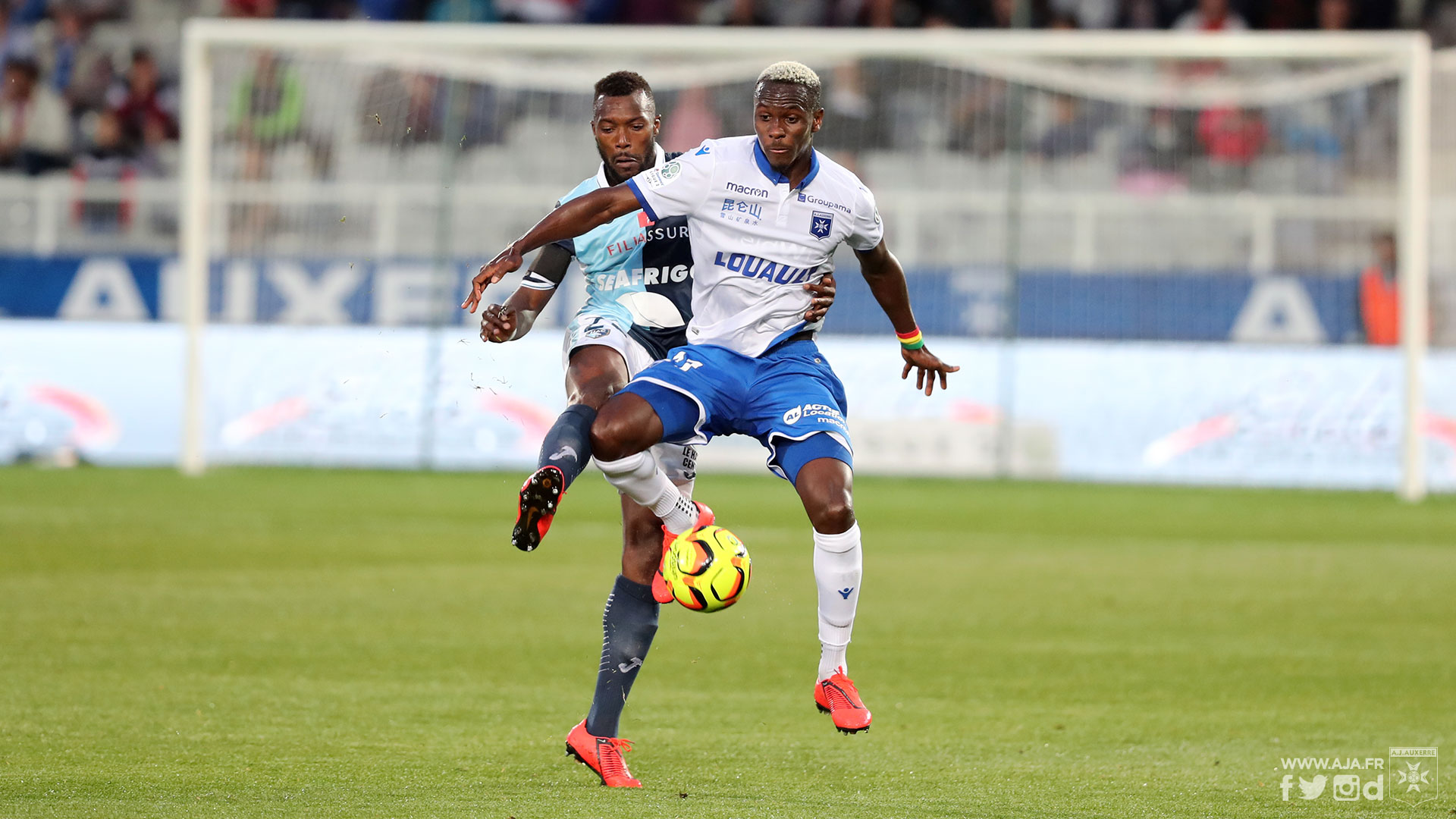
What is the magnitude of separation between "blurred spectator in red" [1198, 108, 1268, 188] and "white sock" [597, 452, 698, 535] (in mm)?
12848

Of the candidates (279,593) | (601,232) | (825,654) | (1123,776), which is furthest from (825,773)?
(279,593)

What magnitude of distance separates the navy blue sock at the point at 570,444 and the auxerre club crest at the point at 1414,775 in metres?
2.69

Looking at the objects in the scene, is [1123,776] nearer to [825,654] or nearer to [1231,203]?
[825,654]

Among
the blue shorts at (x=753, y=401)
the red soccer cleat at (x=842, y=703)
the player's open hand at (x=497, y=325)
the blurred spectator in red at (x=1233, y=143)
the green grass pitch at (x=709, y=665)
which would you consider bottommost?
the green grass pitch at (x=709, y=665)

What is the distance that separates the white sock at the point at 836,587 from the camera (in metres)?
5.70

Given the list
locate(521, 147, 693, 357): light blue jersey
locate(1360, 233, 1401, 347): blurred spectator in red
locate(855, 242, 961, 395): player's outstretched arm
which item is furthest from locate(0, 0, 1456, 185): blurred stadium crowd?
locate(855, 242, 961, 395): player's outstretched arm

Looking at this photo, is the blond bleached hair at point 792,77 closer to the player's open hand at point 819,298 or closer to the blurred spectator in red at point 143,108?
the player's open hand at point 819,298

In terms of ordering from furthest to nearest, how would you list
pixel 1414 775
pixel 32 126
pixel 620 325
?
pixel 32 126 → pixel 620 325 → pixel 1414 775

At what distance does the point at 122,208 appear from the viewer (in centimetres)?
1931

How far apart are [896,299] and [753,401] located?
657mm

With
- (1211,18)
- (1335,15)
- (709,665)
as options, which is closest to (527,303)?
(709,665)

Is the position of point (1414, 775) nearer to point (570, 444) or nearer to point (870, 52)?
point (570, 444)

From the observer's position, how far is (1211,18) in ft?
67.6

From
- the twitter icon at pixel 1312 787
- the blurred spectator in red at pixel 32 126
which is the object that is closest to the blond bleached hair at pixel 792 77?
the twitter icon at pixel 1312 787
